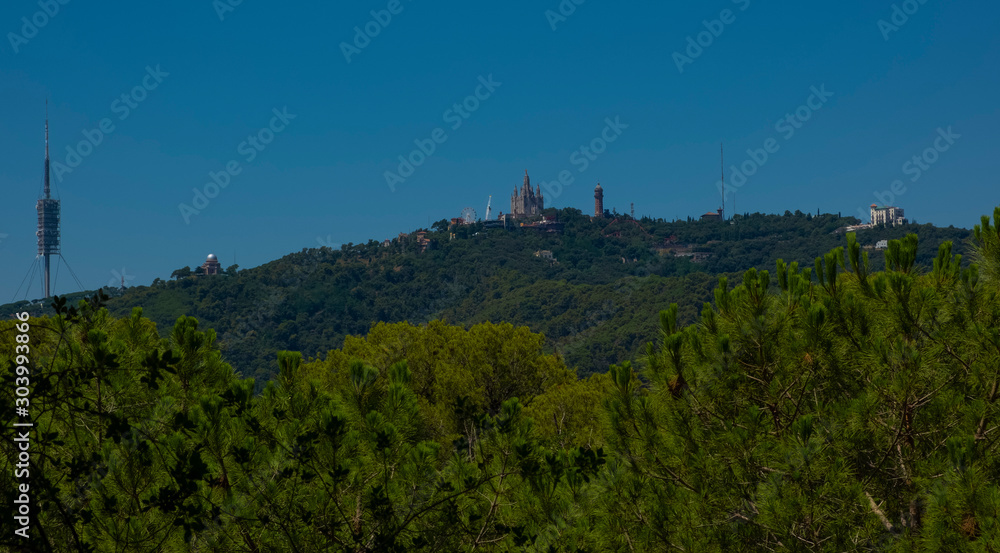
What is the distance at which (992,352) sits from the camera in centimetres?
594

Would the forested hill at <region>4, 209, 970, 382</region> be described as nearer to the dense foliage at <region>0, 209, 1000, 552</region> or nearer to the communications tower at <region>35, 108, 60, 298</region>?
the communications tower at <region>35, 108, 60, 298</region>

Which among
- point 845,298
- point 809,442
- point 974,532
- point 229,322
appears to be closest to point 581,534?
point 809,442

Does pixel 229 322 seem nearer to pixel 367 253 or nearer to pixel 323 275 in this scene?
pixel 323 275

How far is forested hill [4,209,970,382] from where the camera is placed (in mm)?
97438

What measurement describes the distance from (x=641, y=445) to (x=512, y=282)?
12586cm

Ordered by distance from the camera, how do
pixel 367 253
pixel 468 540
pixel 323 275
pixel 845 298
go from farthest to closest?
1. pixel 367 253
2. pixel 323 275
3. pixel 845 298
4. pixel 468 540

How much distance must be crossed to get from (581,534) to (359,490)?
57.2 inches

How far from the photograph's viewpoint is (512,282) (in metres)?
132

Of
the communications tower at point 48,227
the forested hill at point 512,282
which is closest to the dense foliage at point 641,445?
the forested hill at point 512,282

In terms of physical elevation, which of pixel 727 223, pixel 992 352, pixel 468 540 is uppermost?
pixel 727 223

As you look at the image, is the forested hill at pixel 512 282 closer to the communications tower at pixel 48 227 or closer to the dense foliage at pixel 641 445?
the communications tower at pixel 48 227

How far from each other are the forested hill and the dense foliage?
70.3 metres

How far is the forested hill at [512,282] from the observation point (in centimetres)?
9744

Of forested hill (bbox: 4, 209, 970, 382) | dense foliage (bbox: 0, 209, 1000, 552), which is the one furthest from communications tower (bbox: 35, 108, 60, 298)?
dense foliage (bbox: 0, 209, 1000, 552)
